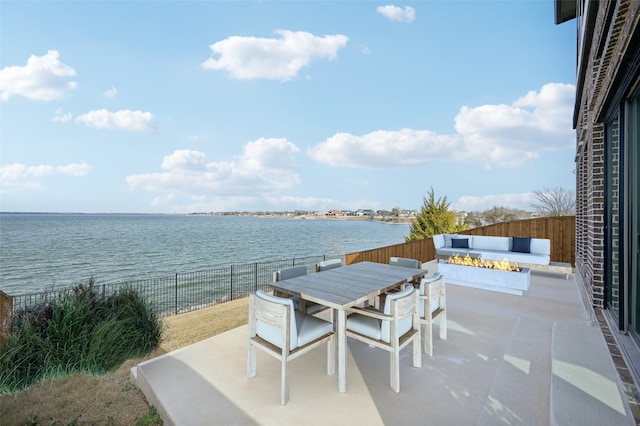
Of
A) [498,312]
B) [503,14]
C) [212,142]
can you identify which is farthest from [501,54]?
[212,142]

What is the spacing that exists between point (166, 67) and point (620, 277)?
11.4 m

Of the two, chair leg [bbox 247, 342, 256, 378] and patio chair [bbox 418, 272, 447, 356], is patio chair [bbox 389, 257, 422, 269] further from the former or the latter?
chair leg [bbox 247, 342, 256, 378]

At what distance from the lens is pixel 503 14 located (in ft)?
23.5

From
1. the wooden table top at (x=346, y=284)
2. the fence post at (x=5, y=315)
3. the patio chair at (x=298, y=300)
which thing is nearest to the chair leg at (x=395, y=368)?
the wooden table top at (x=346, y=284)

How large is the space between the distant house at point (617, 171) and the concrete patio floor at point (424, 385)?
1.19 feet

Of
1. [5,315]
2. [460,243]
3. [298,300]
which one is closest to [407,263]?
[298,300]

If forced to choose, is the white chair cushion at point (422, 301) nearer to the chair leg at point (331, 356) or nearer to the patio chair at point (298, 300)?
the chair leg at point (331, 356)

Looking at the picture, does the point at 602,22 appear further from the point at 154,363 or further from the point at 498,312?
the point at 154,363

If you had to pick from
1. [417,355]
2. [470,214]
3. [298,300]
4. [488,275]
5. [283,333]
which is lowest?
[417,355]

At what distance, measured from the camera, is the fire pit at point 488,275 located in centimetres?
482

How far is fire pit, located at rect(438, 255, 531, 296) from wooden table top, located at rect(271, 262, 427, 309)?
260cm

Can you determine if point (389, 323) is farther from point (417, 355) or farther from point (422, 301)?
point (422, 301)

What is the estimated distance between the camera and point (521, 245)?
24.1 ft

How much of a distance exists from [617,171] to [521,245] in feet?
17.9
